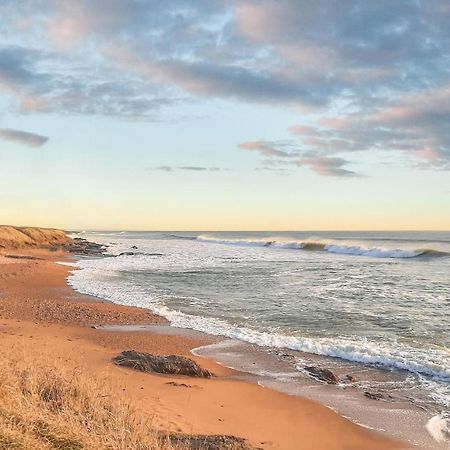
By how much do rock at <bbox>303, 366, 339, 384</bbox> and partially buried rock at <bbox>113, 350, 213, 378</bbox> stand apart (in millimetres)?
2364

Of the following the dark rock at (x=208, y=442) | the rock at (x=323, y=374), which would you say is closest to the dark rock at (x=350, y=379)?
the rock at (x=323, y=374)

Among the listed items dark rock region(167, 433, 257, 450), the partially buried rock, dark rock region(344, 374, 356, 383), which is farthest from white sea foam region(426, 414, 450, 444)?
the partially buried rock

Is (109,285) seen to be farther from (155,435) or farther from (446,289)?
(155,435)

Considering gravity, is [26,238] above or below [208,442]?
above

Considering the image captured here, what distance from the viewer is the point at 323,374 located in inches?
437

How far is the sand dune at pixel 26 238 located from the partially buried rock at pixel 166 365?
46.6m

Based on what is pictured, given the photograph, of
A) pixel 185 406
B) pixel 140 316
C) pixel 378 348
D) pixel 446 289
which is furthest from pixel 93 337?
pixel 446 289

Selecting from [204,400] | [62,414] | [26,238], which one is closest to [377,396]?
[204,400]

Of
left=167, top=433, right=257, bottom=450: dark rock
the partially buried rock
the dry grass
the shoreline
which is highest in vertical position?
the dry grass

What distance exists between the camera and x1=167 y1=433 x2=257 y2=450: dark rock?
6586mm

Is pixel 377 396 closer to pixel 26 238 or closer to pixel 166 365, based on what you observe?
pixel 166 365

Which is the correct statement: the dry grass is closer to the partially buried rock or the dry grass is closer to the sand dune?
the partially buried rock

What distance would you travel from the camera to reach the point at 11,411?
588 centimetres

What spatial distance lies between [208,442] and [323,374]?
16.4 ft
